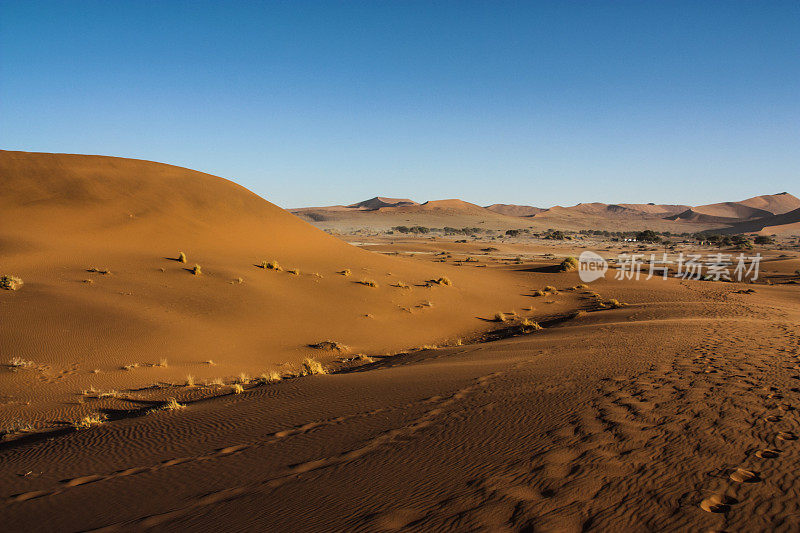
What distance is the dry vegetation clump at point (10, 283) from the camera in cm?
1322

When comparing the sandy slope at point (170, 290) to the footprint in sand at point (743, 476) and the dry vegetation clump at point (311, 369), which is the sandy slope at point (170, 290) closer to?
the dry vegetation clump at point (311, 369)

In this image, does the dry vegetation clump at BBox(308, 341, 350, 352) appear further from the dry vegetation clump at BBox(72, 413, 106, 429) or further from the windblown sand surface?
the dry vegetation clump at BBox(72, 413, 106, 429)

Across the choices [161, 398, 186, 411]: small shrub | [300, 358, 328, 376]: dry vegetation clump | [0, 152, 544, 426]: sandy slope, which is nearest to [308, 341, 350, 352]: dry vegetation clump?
[0, 152, 544, 426]: sandy slope

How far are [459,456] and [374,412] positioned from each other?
218 centimetres

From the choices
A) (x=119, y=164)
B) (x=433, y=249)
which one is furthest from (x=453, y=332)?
(x=433, y=249)

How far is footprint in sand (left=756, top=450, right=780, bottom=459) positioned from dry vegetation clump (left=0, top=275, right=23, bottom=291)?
17.5 meters

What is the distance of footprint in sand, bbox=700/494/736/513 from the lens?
3139mm

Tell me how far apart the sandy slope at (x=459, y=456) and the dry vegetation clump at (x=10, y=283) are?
9.73m

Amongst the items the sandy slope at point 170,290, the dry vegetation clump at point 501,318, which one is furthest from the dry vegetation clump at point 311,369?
the dry vegetation clump at point 501,318

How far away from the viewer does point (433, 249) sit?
54.2m

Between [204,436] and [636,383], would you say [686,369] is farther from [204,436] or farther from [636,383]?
[204,436]

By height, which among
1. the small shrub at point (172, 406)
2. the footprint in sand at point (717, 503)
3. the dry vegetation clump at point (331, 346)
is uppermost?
the footprint in sand at point (717, 503)

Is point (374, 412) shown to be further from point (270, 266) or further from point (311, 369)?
point (270, 266)

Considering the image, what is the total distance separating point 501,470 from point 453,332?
1279 cm
